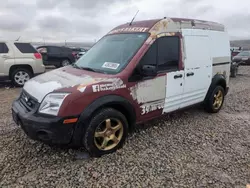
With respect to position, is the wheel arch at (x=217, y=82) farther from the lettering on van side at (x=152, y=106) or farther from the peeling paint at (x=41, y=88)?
the peeling paint at (x=41, y=88)

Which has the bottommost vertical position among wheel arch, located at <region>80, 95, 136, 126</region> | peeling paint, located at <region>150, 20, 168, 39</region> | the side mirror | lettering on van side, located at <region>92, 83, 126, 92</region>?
wheel arch, located at <region>80, 95, 136, 126</region>

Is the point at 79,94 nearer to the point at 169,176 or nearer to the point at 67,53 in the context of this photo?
the point at 169,176

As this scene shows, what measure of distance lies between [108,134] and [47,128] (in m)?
0.89

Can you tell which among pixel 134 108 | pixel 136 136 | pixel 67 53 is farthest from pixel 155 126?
pixel 67 53

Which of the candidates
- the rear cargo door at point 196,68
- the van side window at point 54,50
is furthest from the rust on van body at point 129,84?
the van side window at point 54,50

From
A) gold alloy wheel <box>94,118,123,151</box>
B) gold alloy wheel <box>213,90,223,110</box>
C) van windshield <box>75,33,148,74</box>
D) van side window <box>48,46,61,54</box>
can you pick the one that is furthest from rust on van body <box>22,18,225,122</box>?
van side window <box>48,46,61,54</box>

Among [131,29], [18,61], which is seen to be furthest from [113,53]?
[18,61]

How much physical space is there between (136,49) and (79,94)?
3.99 ft

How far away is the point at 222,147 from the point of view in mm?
3654

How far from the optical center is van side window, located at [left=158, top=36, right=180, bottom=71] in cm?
377

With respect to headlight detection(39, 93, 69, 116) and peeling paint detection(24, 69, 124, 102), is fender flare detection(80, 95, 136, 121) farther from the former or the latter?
headlight detection(39, 93, 69, 116)

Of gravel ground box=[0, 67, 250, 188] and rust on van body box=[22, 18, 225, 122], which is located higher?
rust on van body box=[22, 18, 225, 122]

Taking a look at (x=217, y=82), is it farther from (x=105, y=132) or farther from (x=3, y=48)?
(x=3, y=48)

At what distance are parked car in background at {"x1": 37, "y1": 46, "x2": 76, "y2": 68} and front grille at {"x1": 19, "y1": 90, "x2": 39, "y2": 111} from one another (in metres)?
11.7
